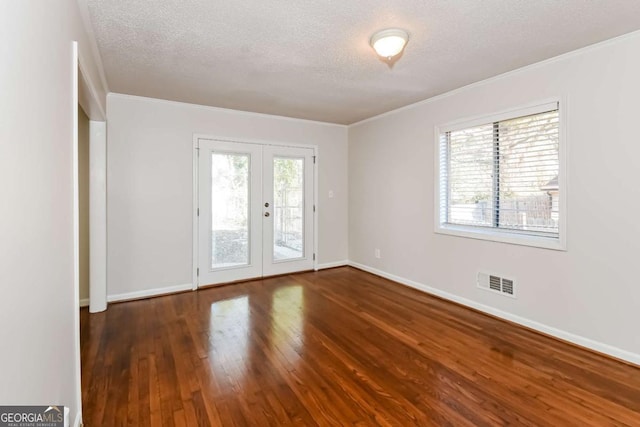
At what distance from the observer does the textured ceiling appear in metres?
2.04

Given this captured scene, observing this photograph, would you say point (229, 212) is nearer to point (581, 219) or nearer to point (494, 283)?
point (494, 283)

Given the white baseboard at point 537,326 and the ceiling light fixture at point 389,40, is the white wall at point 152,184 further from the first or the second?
the white baseboard at point 537,326

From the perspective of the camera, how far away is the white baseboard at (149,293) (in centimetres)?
375

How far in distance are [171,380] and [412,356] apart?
1761 mm

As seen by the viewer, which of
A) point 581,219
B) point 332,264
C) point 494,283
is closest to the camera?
point 581,219

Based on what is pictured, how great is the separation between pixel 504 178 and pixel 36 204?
3615 mm

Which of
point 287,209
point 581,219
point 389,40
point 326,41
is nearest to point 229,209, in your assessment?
point 287,209

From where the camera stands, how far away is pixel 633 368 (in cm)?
232

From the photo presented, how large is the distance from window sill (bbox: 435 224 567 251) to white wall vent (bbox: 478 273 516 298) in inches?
15.1

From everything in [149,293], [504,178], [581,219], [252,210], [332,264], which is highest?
[504,178]

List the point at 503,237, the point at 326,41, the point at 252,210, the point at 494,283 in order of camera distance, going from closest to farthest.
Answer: the point at 326,41 → the point at 503,237 → the point at 494,283 → the point at 252,210

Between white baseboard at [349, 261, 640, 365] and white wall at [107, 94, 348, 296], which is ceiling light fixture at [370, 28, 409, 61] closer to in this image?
white wall at [107, 94, 348, 296]

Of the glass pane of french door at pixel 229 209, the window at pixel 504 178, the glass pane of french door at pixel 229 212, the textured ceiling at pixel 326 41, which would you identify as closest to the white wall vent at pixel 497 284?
the window at pixel 504 178

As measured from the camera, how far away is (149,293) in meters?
3.93
